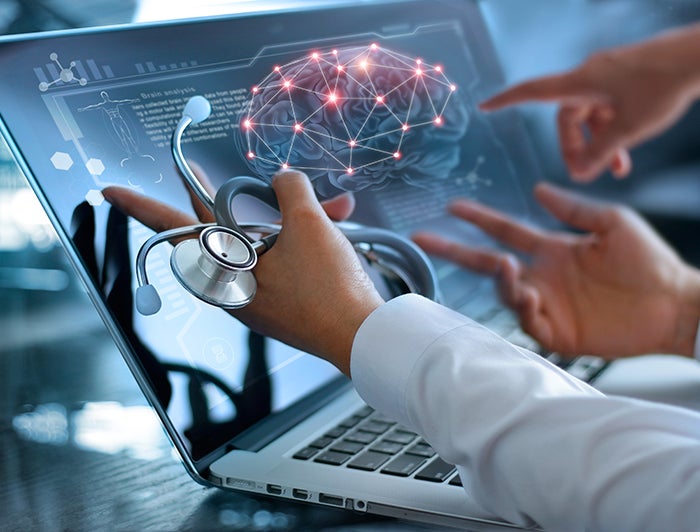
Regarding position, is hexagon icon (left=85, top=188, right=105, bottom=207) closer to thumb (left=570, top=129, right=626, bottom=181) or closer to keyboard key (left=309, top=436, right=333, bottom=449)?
keyboard key (left=309, top=436, right=333, bottom=449)

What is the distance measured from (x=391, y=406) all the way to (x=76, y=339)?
1.69 ft

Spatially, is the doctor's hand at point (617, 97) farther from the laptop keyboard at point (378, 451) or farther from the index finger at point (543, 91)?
the laptop keyboard at point (378, 451)

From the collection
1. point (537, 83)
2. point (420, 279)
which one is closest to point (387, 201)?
point (420, 279)

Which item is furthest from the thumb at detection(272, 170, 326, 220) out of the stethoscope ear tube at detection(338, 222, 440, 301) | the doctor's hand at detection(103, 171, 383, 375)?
the stethoscope ear tube at detection(338, 222, 440, 301)

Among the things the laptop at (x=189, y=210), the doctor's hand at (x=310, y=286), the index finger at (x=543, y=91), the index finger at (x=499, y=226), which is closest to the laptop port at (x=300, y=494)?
the laptop at (x=189, y=210)

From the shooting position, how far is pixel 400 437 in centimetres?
69

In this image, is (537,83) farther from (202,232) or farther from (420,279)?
(202,232)

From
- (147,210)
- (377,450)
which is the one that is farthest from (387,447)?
(147,210)

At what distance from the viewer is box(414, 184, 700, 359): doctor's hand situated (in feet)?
3.18

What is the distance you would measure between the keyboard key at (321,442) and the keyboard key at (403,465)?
2.7 inches

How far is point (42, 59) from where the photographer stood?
67 cm

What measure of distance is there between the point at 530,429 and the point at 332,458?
0.68ft

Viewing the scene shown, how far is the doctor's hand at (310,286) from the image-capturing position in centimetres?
59

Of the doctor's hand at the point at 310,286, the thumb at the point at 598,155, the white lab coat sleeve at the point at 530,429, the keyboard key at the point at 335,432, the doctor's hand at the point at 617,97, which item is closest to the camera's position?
the white lab coat sleeve at the point at 530,429
